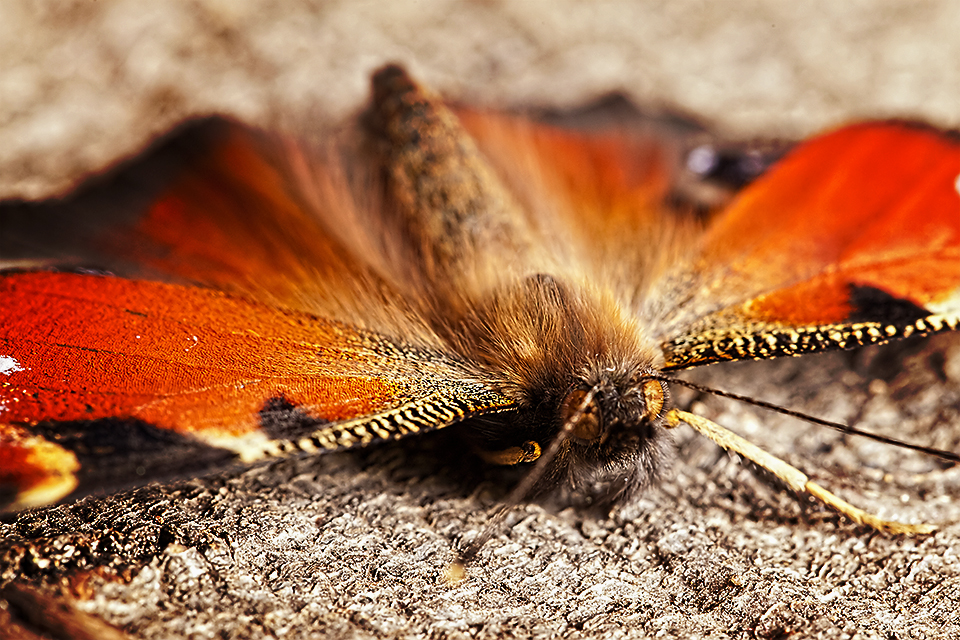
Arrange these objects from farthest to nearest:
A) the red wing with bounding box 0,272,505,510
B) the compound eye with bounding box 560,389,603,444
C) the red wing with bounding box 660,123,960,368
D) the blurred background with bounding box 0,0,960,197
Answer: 1. the blurred background with bounding box 0,0,960,197
2. the red wing with bounding box 660,123,960,368
3. the compound eye with bounding box 560,389,603,444
4. the red wing with bounding box 0,272,505,510

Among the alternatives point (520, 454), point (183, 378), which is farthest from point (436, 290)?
point (183, 378)

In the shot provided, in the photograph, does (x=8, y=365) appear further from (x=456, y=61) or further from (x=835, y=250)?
(x=456, y=61)

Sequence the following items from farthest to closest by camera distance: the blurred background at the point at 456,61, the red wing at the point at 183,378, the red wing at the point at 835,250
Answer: the blurred background at the point at 456,61
the red wing at the point at 835,250
the red wing at the point at 183,378

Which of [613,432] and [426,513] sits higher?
[613,432]

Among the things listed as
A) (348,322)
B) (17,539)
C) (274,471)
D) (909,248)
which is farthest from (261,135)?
(909,248)

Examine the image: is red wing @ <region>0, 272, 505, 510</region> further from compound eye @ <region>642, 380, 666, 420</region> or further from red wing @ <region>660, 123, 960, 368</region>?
red wing @ <region>660, 123, 960, 368</region>

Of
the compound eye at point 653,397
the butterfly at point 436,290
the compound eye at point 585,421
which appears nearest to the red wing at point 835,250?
the butterfly at point 436,290

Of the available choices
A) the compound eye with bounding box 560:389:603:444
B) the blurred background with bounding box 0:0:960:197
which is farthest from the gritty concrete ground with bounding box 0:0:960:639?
the compound eye with bounding box 560:389:603:444

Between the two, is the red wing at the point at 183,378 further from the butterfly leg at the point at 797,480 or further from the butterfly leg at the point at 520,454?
the butterfly leg at the point at 797,480
